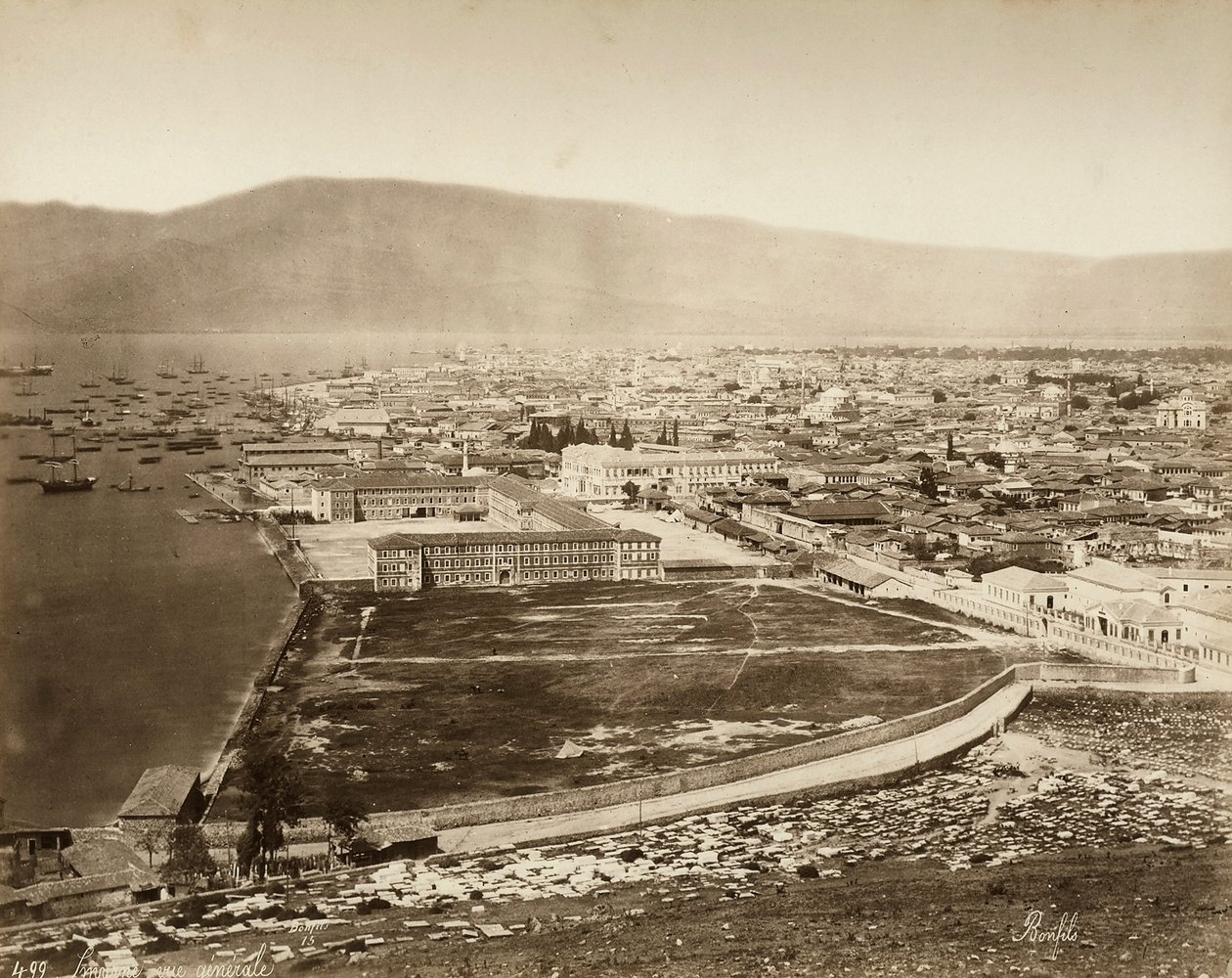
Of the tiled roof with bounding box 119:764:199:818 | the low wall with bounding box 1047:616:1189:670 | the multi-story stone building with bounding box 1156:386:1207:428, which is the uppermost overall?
the multi-story stone building with bounding box 1156:386:1207:428

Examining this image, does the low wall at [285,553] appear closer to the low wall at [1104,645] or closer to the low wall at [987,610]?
the low wall at [987,610]

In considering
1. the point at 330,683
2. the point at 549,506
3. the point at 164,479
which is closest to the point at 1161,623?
the point at 330,683

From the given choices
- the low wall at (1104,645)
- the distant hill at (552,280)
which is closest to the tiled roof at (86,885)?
the low wall at (1104,645)

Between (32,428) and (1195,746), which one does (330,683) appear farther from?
(32,428)

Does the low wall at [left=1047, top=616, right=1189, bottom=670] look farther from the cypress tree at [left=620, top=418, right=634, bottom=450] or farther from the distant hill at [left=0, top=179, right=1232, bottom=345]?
the cypress tree at [left=620, top=418, right=634, bottom=450]

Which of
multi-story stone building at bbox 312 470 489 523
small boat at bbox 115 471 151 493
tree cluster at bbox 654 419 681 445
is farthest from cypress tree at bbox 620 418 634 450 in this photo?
small boat at bbox 115 471 151 493
